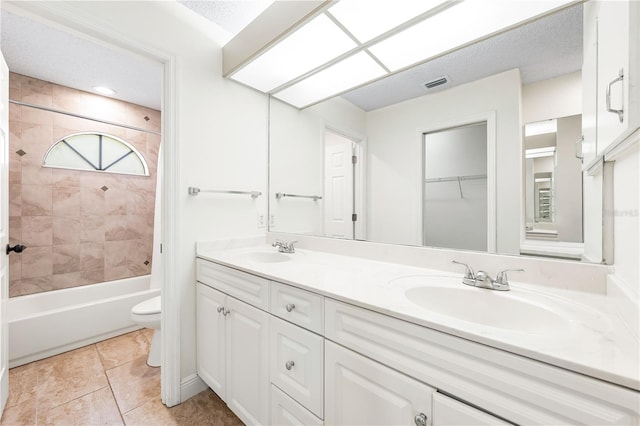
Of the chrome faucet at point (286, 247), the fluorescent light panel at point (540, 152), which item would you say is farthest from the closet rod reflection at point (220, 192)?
the fluorescent light panel at point (540, 152)

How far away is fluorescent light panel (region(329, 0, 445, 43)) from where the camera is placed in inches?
43.4

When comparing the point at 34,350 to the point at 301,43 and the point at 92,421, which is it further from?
the point at 301,43

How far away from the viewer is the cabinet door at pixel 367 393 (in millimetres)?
692

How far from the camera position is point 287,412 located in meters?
1.04

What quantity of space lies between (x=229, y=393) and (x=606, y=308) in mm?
1558

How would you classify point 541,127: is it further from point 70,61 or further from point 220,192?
point 70,61

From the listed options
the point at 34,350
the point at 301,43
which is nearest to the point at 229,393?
the point at 34,350

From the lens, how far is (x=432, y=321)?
0.65 meters

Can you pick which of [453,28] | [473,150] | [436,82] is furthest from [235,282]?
[453,28]

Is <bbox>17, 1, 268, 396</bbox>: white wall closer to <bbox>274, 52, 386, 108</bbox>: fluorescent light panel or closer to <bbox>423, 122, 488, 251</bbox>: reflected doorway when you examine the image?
<bbox>274, 52, 386, 108</bbox>: fluorescent light panel

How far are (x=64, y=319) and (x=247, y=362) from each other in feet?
6.06

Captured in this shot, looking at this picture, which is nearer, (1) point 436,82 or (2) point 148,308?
(1) point 436,82

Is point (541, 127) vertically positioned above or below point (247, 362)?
above

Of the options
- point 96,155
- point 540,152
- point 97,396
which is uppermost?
point 96,155
